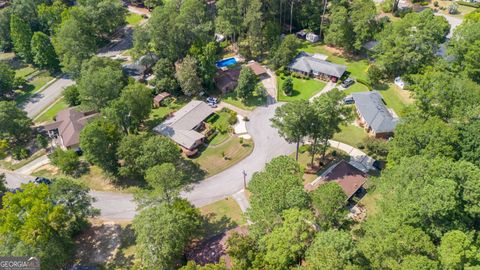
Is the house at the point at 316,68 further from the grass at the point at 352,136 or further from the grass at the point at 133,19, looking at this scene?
the grass at the point at 133,19

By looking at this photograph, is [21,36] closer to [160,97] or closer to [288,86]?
[160,97]

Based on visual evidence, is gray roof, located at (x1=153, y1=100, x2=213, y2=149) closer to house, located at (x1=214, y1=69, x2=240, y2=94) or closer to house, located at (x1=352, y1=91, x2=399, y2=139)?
house, located at (x1=214, y1=69, x2=240, y2=94)

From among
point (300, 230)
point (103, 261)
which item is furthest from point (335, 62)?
point (103, 261)

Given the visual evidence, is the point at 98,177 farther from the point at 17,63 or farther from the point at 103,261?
the point at 17,63

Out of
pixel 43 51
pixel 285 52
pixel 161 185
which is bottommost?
pixel 161 185

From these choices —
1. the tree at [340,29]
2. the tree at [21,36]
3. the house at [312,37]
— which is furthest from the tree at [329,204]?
the tree at [21,36]

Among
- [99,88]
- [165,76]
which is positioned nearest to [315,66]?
[165,76]

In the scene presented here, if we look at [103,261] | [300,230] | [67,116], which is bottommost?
[103,261]
